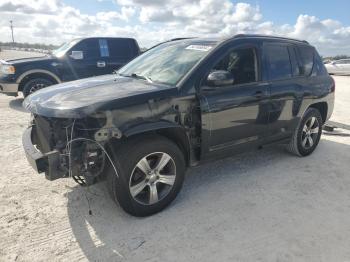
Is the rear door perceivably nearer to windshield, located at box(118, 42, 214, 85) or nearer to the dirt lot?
the dirt lot

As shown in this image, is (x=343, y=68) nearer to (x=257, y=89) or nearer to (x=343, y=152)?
(x=343, y=152)

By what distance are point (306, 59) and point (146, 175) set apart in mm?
3387

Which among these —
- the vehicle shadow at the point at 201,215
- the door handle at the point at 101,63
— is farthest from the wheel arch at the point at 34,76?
the vehicle shadow at the point at 201,215

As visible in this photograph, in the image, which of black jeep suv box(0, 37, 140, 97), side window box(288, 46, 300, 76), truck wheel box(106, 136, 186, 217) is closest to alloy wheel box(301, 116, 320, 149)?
side window box(288, 46, 300, 76)

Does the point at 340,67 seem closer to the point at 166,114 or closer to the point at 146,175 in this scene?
the point at 166,114

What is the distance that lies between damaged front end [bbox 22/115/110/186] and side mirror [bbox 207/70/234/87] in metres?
1.29

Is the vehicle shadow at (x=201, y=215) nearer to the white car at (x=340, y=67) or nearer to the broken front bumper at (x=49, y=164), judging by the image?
the broken front bumper at (x=49, y=164)

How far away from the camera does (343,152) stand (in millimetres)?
5773

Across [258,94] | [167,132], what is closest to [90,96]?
[167,132]

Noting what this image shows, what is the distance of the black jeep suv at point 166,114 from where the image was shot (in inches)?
123

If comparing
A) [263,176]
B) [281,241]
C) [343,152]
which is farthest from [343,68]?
[281,241]

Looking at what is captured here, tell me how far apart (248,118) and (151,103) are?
1.49m

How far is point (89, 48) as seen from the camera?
9453 millimetres

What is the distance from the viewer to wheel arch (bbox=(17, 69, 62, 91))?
8680 mm
